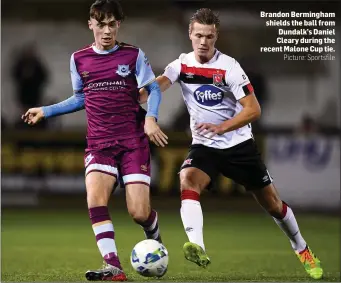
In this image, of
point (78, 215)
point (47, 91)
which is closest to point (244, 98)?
point (78, 215)

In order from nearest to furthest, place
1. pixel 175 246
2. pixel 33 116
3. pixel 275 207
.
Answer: pixel 33 116
pixel 275 207
pixel 175 246

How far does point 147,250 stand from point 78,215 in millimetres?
7674

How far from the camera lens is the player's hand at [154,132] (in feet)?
24.0

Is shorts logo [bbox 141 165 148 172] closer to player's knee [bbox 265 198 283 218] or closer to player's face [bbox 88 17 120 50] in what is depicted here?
player's face [bbox 88 17 120 50]

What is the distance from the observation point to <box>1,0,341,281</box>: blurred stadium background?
10594mm

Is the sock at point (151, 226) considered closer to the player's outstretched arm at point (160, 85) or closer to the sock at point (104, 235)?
the sock at point (104, 235)

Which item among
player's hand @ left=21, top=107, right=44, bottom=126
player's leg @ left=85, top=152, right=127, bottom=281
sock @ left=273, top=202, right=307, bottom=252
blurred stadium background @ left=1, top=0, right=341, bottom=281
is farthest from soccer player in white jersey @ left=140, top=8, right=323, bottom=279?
player's hand @ left=21, top=107, right=44, bottom=126

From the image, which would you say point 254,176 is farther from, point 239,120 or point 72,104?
point 72,104

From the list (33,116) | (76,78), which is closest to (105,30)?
(76,78)

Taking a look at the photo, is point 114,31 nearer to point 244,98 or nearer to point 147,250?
point 244,98

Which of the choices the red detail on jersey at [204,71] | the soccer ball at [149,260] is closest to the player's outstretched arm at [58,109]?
the red detail on jersey at [204,71]

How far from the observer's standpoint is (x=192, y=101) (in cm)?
828

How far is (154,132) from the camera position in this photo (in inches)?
292

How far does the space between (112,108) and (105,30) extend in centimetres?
63
